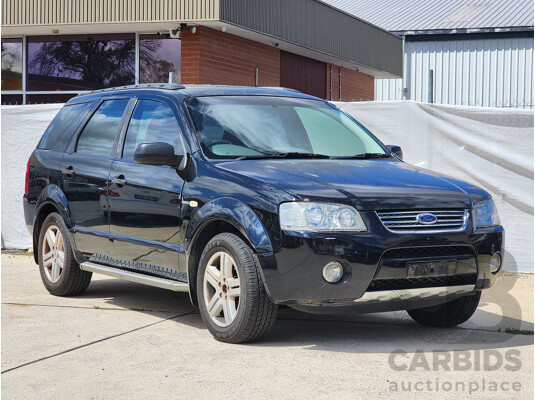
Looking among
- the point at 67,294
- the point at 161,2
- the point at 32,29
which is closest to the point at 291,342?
the point at 67,294

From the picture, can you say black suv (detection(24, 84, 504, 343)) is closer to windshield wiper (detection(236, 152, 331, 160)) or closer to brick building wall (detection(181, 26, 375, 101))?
windshield wiper (detection(236, 152, 331, 160))

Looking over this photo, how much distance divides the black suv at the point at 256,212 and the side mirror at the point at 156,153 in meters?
0.01

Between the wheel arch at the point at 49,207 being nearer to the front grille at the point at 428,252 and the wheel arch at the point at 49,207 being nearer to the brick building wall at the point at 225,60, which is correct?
the front grille at the point at 428,252

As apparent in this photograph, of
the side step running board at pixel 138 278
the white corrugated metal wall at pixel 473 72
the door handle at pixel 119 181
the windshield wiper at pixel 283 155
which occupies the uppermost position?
the white corrugated metal wall at pixel 473 72

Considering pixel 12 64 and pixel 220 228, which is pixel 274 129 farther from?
pixel 12 64

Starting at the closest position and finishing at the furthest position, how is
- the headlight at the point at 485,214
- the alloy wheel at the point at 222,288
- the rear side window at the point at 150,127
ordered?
the alloy wheel at the point at 222,288 → the headlight at the point at 485,214 → the rear side window at the point at 150,127

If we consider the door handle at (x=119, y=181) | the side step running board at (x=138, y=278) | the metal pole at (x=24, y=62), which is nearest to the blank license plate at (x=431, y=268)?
the side step running board at (x=138, y=278)

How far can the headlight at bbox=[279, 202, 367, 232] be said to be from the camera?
5.65 metres

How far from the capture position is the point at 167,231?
6648 millimetres

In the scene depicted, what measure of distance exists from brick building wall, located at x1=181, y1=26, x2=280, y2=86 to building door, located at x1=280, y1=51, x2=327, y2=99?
3.09 feet

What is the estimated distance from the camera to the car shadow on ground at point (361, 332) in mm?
6129

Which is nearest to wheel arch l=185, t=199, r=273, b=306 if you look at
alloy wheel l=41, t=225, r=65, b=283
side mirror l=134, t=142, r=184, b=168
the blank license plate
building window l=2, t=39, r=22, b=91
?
side mirror l=134, t=142, r=184, b=168

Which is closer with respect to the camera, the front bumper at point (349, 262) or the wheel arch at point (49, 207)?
the front bumper at point (349, 262)

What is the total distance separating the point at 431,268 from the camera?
19.2 ft
